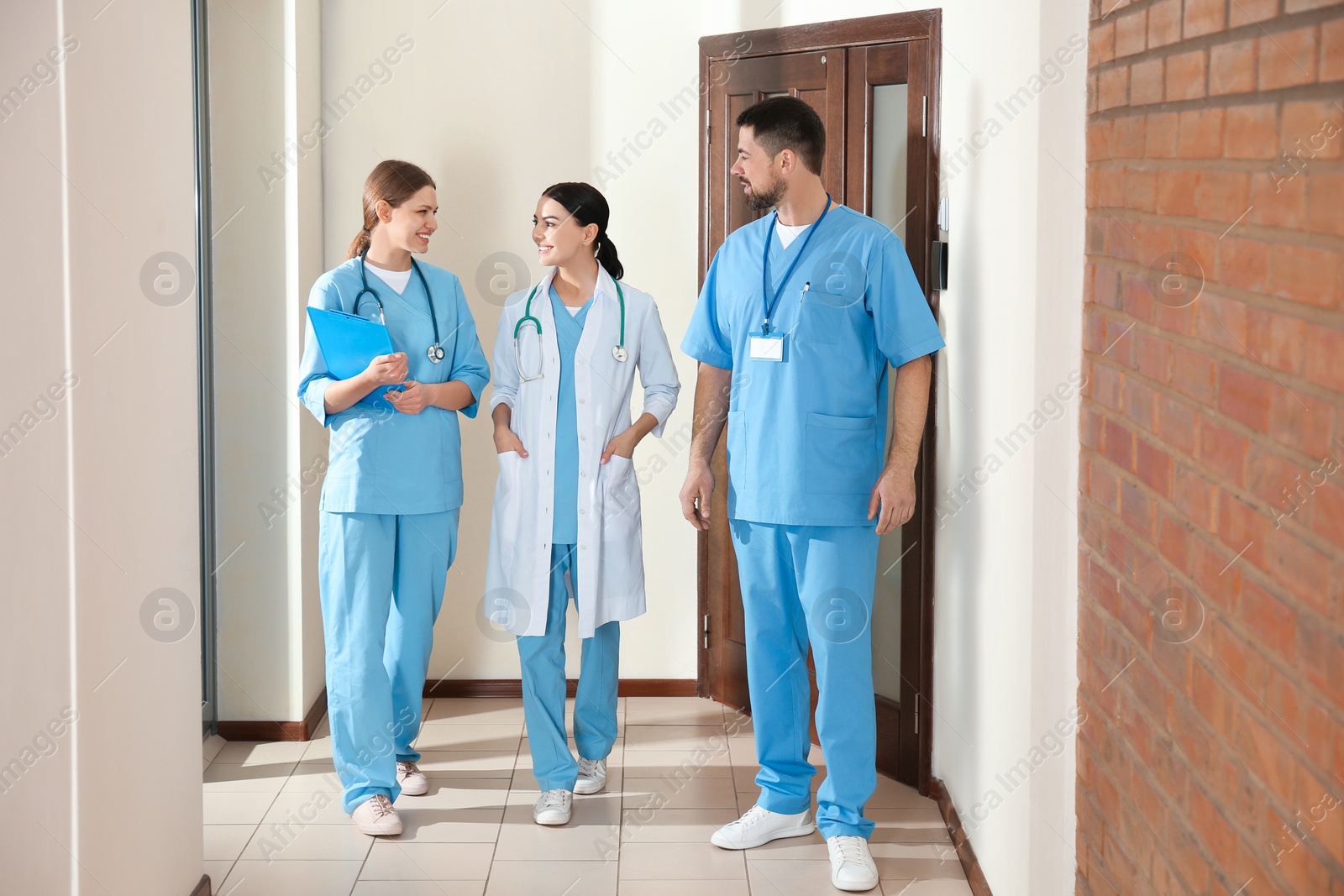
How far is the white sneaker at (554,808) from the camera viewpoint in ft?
9.64

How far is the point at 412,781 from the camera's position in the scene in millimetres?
3148

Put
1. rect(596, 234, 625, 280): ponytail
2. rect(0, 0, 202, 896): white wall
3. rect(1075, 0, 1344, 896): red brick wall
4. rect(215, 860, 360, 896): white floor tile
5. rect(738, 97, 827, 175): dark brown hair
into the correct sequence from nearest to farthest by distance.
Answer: rect(1075, 0, 1344, 896): red brick wall, rect(0, 0, 202, 896): white wall, rect(215, 860, 360, 896): white floor tile, rect(738, 97, 827, 175): dark brown hair, rect(596, 234, 625, 280): ponytail

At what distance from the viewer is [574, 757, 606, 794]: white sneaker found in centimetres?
314

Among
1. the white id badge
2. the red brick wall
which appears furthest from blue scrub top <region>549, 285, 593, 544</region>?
the red brick wall

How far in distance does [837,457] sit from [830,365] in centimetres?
21

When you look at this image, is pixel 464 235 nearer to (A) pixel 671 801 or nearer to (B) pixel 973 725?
(A) pixel 671 801

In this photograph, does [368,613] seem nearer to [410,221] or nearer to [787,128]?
[410,221]

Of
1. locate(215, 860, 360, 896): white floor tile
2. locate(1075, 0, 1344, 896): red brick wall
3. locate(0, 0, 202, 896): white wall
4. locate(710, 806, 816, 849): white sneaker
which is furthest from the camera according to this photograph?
locate(710, 806, 816, 849): white sneaker

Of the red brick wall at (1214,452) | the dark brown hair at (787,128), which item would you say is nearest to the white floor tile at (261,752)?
the dark brown hair at (787,128)

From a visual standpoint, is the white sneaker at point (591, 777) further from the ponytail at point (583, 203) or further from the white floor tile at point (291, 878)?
the ponytail at point (583, 203)

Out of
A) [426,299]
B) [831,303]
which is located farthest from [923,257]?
[426,299]

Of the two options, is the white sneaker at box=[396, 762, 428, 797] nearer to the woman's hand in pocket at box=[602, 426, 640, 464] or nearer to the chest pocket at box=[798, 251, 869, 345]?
the woman's hand in pocket at box=[602, 426, 640, 464]

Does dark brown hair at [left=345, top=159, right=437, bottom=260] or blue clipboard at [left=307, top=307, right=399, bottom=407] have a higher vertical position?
dark brown hair at [left=345, top=159, right=437, bottom=260]

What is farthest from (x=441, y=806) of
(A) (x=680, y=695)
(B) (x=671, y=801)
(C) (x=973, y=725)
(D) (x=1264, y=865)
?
(D) (x=1264, y=865)
